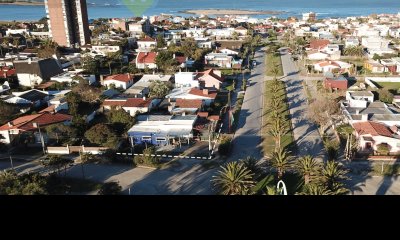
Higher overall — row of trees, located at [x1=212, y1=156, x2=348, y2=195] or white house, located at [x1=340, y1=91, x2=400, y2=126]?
white house, located at [x1=340, y1=91, x2=400, y2=126]

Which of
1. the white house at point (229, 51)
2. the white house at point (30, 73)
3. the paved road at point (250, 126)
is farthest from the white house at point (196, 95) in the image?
the white house at point (229, 51)

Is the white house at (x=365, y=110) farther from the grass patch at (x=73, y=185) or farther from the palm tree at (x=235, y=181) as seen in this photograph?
the grass patch at (x=73, y=185)

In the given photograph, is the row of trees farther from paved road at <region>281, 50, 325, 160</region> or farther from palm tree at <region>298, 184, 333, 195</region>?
paved road at <region>281, 50, 325, 160</region>

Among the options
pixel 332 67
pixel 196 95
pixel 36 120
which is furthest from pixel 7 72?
pixel 332 67

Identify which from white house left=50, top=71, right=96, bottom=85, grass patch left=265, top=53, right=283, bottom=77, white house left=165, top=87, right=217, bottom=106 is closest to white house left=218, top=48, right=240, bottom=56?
grass patch left=265, top=53, right=283, bottom=77

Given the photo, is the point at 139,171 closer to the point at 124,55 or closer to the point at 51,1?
the point at 124,55

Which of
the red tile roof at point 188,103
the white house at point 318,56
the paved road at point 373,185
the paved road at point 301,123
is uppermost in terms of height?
the white house at point 318,56
